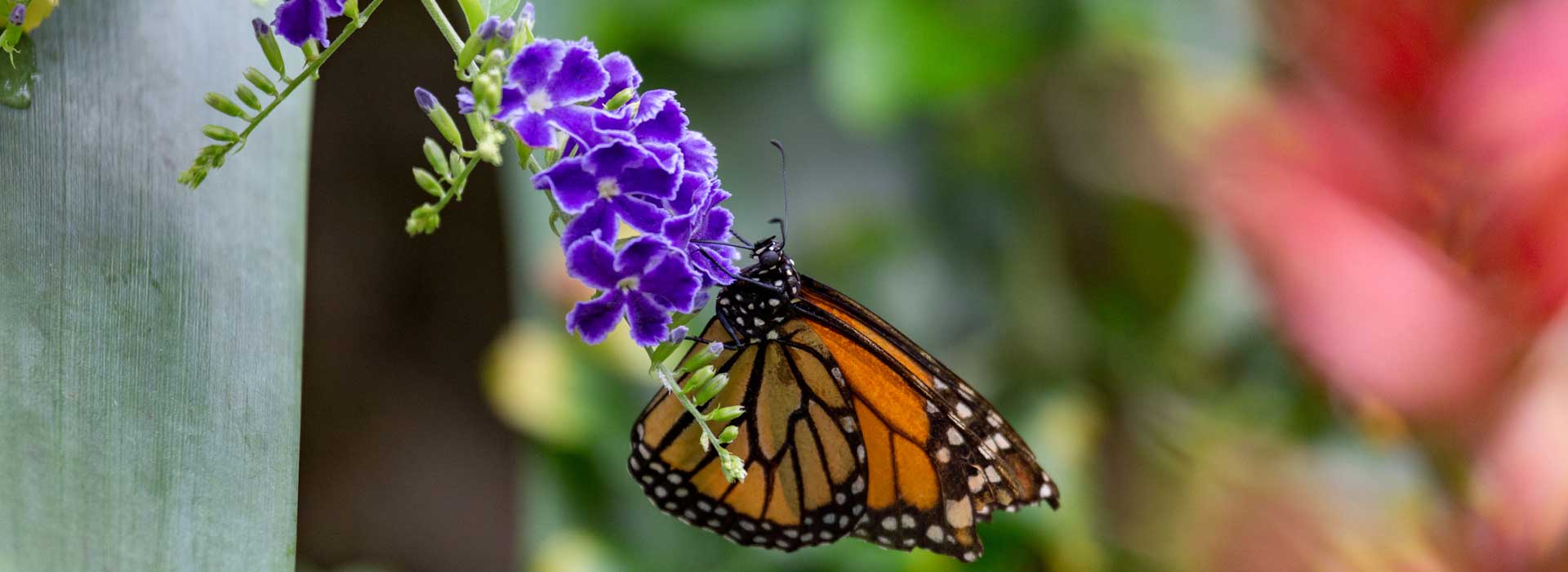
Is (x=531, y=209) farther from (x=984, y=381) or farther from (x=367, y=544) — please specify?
(x=367, y=544)

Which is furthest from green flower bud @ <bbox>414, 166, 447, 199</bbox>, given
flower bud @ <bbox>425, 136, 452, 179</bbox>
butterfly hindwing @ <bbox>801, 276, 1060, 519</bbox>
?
butterfly hindwing @ <bbox>801, 276, 1060, 519</bbox>

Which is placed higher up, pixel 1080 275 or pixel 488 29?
pixel 1080 275

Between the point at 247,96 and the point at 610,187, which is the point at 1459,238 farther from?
the point at 247,96

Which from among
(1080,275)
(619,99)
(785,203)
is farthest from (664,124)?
(1080,275)

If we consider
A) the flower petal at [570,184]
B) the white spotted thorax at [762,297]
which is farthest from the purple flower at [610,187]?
the white spotted thorax at [762,297]

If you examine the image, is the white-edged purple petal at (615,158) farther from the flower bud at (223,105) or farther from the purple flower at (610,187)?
the flower bud at (223,105)

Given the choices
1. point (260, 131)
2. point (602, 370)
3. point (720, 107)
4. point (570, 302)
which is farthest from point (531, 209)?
point (260, 131)
